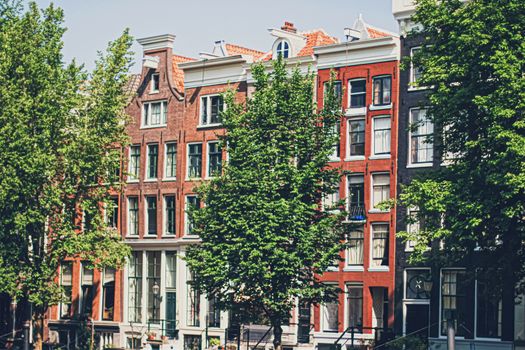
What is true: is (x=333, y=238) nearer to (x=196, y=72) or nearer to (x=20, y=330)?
(x=196, y=72)

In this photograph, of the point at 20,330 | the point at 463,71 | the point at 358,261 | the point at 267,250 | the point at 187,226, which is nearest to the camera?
the point at 463,71

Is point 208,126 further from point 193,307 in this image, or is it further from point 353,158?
point 353,158

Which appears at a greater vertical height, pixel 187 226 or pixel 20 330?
pixel 187 226

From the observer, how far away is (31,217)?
5419cm

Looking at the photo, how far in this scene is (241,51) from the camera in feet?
207

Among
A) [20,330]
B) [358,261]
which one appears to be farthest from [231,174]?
[20,330]

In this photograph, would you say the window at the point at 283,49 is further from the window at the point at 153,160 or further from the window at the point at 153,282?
the window at the point at 153,282

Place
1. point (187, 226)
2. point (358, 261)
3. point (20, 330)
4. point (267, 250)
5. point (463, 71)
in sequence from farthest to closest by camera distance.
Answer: point (20, 330), point (187, 226), point (358, 261), point (267, 250), point (463, 71)

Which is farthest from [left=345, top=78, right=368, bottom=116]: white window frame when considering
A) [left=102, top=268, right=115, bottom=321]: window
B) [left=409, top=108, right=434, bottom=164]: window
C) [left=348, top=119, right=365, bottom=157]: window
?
[left=102, top=268, right=115, bottom=321]: window

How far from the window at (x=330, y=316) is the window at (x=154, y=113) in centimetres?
1337

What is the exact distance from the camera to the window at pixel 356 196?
175 feet

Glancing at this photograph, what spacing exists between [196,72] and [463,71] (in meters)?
22.0

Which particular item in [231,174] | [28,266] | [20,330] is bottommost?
[20,330]

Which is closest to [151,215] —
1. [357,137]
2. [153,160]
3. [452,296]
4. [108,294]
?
[153,160]
